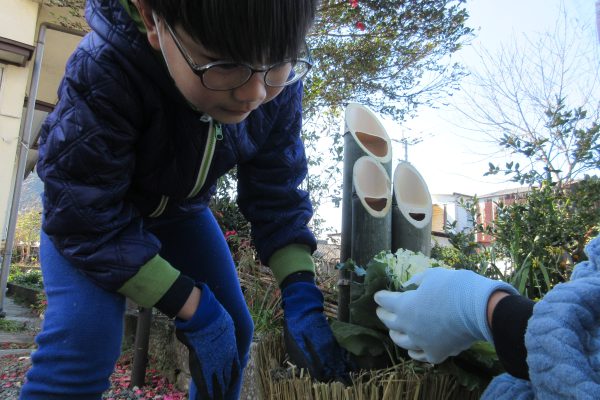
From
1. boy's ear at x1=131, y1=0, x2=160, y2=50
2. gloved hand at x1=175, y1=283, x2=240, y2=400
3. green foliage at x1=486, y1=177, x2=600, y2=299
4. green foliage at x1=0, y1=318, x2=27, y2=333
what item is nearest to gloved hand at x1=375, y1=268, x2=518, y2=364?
gloved hand at x1=175, y1=283, x2=240, y2=400

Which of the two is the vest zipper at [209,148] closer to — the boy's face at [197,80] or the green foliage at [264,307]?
the boy's face at [197,80]

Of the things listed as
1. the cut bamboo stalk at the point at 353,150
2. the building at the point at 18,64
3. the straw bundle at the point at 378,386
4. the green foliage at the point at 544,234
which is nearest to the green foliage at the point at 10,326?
the building at the point at 18,64

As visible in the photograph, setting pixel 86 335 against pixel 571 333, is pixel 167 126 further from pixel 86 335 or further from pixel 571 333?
pixel 571 333

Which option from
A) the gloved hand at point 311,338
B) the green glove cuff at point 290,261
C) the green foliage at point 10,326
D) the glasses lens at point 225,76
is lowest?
the green foliage at point 10,326

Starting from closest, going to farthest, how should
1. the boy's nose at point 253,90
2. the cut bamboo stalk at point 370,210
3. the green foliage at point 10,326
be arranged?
the boy's nose at point 253,90
the cut bamboo stalk at point 370,210
the green foliage at point 10,326

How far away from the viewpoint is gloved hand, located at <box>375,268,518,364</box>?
0.82m

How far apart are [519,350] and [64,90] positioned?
3.23 ft

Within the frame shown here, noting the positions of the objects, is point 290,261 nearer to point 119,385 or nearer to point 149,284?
point 149,284

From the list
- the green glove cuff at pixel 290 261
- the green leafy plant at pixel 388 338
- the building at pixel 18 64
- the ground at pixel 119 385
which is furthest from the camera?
the building at pixel 18 64

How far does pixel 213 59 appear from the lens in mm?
822

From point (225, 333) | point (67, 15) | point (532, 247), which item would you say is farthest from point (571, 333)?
point (67, 15)

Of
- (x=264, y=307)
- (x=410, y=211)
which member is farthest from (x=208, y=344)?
(x=264, y=307)

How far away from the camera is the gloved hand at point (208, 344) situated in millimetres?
1021

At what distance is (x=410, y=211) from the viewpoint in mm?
1621
